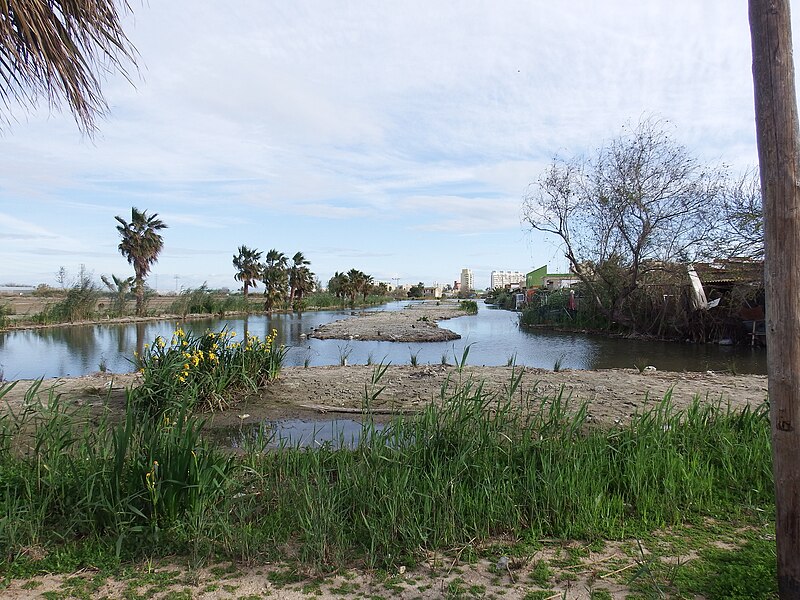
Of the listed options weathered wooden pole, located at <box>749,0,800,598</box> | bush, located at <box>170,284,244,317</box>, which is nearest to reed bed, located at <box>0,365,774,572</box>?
weathered wooden pole, located at <box>749,0,800,598</box>

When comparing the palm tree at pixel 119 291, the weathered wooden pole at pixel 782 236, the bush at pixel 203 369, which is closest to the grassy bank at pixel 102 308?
the palm tree at pixel 119 291

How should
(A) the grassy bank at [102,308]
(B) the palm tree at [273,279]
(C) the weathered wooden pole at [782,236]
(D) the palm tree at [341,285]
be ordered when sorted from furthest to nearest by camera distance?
(D) the palm tree at [341,285] < (B) the palm tree at [273,279] < (A) the grassy bank at [102,308] < (C) the weathered wooden pole at [782,236]

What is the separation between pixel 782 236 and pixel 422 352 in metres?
15.0

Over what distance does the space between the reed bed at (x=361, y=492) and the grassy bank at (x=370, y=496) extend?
11mm

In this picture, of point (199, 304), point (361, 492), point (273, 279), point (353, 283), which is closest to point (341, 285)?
point (353, 283)

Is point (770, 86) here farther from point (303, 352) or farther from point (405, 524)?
point (303, 352)

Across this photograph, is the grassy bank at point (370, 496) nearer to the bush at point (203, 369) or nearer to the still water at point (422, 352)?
the bush at point (203, 369)

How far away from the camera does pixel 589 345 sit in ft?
61.9

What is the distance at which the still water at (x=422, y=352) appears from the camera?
521 inches

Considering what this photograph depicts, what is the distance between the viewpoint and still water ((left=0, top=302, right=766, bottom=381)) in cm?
1324

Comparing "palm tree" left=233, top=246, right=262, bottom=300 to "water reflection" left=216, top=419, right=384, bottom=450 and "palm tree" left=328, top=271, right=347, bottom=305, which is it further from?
"water reflection" left=216, top=419, right=384, bottom=450

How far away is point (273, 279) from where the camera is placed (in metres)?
40.4

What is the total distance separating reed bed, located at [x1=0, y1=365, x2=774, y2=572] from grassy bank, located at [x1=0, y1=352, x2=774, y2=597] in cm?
1

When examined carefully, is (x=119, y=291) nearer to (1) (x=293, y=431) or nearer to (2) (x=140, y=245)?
(2) (x=140, y=245)
